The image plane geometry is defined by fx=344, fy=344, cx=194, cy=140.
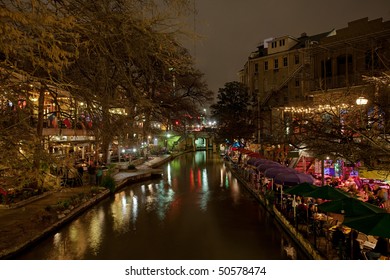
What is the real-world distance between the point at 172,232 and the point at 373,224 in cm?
835

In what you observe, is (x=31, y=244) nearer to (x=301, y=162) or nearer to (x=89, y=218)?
(x=89, y=218)

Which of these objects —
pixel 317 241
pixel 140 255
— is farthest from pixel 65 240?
pixel 317 241

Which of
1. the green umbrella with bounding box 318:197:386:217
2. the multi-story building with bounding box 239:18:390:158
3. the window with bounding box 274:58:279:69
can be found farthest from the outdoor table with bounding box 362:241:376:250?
the window with bounding box 274:58:279:69

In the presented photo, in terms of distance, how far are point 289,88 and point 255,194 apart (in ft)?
69.5

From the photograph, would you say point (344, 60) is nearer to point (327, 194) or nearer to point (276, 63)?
point (327, 194)

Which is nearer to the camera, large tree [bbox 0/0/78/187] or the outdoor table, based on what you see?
large tree [bbox 0/0/78/187]

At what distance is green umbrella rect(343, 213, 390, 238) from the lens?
7.44 m

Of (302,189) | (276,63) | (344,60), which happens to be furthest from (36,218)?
(276,63)

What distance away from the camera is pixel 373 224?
304 inches

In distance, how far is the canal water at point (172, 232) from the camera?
37.6 ft

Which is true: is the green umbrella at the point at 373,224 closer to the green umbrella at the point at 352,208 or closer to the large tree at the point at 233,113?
the green umbrella at the point at 352,208

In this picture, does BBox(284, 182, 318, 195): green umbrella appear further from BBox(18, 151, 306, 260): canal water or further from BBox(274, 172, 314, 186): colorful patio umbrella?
BBox(274, 172, 314, 186): colorful patio umbrella

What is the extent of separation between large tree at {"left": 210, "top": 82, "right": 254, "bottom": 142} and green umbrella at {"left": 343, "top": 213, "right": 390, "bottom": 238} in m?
39.9

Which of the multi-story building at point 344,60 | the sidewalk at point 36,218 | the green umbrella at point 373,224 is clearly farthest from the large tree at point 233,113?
the green umbrella at point 373,224
